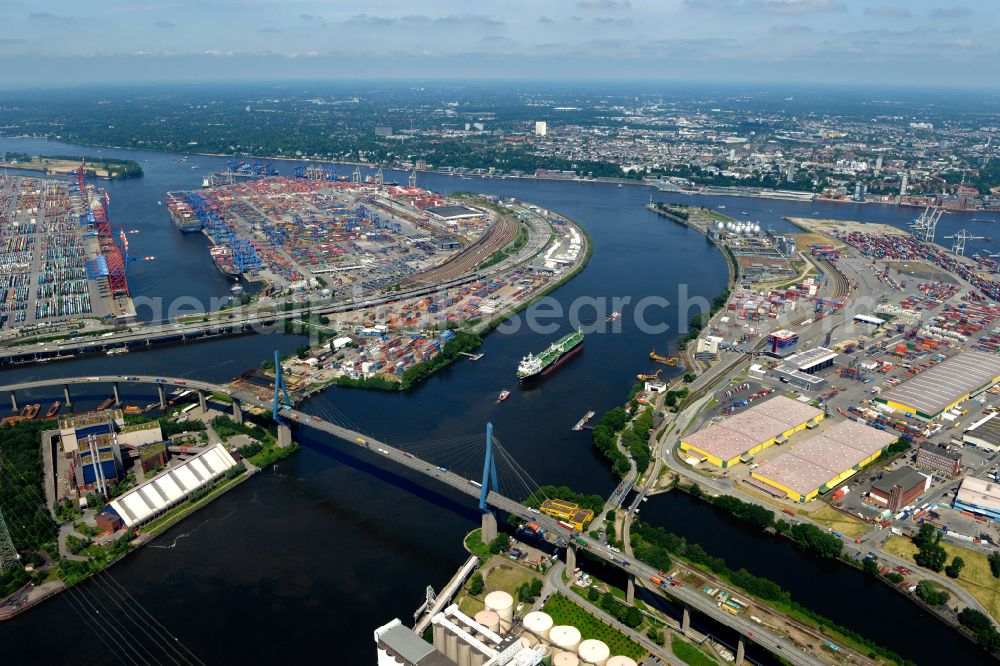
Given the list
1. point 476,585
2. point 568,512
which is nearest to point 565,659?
point 476,585

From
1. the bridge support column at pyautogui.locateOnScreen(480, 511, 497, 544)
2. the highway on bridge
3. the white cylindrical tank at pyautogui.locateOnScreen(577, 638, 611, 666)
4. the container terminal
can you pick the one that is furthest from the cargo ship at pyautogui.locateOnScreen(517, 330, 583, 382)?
the container terminal

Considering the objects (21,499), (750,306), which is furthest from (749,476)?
(21,499)

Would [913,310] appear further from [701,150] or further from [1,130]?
[1,130]

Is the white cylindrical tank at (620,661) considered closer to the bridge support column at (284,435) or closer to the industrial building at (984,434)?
the bridge support column at (284,435)

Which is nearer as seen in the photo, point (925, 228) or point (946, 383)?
point (946, 383)

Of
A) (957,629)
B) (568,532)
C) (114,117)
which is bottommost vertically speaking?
(957,629)

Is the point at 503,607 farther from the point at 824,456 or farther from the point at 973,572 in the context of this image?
the point at 824,456
